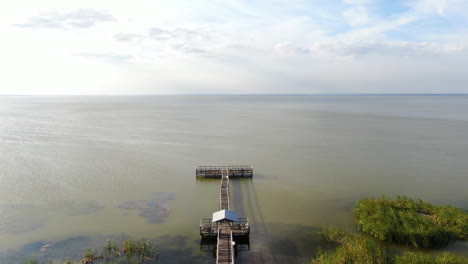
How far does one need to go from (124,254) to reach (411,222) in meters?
21.5

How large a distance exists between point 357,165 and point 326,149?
11592 mm

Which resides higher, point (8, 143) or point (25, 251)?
point (8, 143)

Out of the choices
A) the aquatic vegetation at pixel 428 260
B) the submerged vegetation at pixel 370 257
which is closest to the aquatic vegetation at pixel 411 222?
the submerged vegetation at pixel 370 257

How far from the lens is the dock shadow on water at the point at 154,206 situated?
90.0 ft

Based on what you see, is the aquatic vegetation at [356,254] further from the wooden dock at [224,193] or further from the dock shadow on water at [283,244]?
the wooden dock at [224,193]

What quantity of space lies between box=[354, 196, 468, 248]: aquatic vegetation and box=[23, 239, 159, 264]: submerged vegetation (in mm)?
16598

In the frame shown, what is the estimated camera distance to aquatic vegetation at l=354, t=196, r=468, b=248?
73.3 ft

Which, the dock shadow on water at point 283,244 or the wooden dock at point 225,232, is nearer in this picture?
the wooden dock at point 225,232

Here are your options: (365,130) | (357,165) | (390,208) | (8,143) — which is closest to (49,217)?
(390,208)

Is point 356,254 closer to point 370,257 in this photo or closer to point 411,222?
point 370,257

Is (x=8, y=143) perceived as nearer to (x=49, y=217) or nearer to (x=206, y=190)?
(x=49, y=217)

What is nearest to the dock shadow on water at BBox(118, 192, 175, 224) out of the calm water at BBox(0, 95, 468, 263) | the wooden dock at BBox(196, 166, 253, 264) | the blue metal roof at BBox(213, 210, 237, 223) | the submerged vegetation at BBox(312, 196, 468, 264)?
the calm water at BBox(0, 95, 468, 263)

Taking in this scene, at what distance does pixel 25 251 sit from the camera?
72.2 ft

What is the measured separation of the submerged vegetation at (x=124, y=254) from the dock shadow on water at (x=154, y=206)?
4407mm
